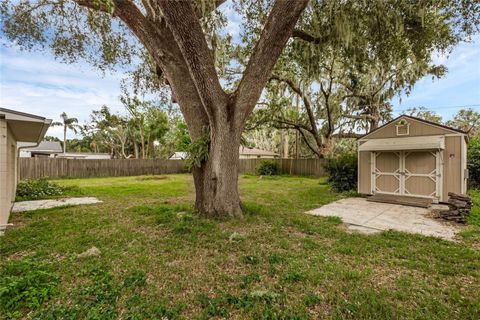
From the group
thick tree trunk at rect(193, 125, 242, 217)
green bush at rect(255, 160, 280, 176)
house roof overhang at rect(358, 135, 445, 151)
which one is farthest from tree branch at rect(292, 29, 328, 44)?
green bush at rect(255, 160, 280, 176)

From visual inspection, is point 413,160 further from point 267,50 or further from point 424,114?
point 424,114

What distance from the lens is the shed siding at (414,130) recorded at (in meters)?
6.47

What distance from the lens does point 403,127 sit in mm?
7000

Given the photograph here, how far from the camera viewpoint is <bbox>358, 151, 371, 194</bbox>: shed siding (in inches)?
299

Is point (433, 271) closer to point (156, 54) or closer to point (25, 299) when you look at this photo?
point (25, 299)

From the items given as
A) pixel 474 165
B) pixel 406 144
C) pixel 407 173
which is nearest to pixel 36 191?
pixel 406 144

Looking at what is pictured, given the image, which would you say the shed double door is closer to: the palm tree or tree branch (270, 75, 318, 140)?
tree branch (270, 75, 318, 140)

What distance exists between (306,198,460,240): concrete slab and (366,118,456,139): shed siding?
2383 millimetres

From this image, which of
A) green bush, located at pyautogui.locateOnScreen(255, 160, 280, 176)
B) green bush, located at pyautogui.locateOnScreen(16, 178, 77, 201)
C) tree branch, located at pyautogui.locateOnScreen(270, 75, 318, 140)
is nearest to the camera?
green bush, located at pyautogui.locateOnScreen(16, 178, 77, 201)

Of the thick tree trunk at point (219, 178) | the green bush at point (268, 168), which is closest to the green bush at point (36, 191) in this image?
the thick tree trunk at point (219, 178)

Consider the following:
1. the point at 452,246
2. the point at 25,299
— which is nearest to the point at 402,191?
the point at 452,246

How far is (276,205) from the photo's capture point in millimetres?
6086

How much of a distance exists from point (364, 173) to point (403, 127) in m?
1.89

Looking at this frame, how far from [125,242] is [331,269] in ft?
9.74
